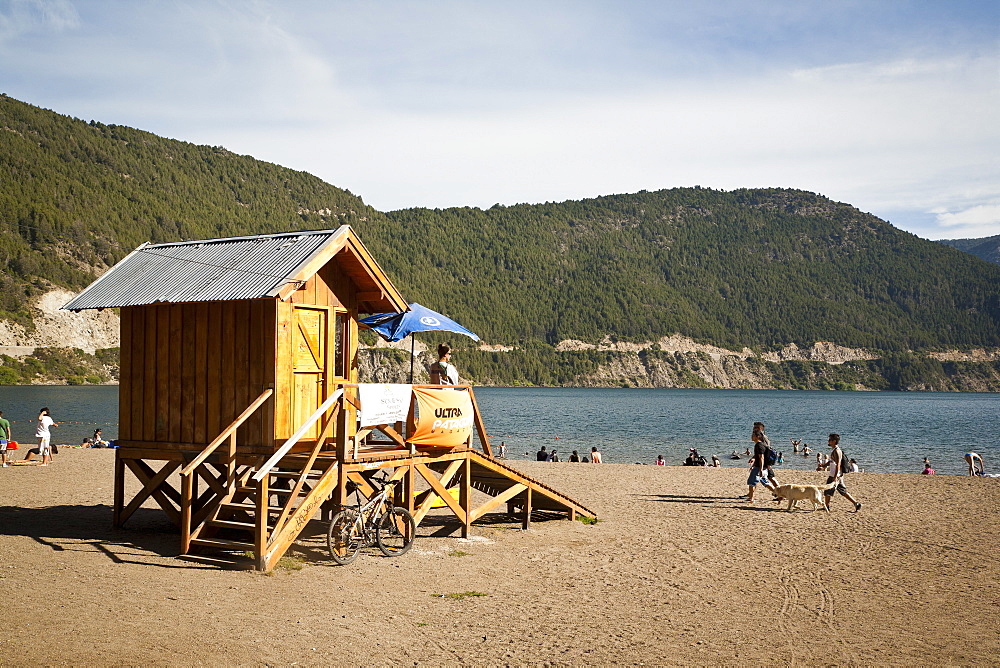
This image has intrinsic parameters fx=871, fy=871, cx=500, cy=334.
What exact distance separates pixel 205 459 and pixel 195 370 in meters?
1.54

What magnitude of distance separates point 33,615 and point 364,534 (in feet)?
17.2

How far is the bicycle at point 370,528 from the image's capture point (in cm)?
1303

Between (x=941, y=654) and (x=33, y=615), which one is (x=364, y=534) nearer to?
(x=33, y=615)

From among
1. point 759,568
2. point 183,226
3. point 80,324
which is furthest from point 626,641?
point 183,226

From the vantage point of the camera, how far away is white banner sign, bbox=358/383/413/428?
13508 mm

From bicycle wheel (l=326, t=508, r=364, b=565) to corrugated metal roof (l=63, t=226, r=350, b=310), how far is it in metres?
3.53

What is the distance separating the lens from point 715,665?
28.9 feet

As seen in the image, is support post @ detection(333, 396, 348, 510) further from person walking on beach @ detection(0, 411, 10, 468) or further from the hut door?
person walking on beach @ detection(0, 411, 10, 468)

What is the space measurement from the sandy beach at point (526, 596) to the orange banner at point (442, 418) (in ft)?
6.00

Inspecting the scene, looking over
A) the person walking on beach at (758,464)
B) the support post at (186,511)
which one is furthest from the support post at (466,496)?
the person walking on beach at (758,464)

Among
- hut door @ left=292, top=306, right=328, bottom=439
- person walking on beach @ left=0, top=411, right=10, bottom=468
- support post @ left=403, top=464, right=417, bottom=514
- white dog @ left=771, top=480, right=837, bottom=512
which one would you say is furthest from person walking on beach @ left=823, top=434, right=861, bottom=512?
person walking on beach @ left=0, top=411, right=10, bottom=468

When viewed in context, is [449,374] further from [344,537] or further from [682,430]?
[682,430]

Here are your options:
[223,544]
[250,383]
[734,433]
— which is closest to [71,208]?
[734,433]

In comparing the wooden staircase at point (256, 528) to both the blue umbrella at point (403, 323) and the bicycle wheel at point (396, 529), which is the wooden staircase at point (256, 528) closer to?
the bicycle wheel at point (396, 529)
